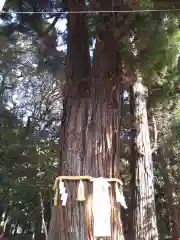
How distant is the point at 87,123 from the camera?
2.91 meters

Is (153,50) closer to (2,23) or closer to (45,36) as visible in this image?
(45,36)

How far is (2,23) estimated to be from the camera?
3.85 m

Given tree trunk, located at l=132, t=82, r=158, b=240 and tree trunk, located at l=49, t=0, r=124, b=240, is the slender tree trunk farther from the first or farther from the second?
tree trunk, located at l=49, t=0, r=124, b=240

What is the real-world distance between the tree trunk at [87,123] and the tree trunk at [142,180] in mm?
2067

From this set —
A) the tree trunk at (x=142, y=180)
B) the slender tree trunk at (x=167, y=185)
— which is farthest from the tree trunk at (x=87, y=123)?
the slender tree trunk at (x=167, y=185)

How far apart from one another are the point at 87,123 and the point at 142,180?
89.4 inches

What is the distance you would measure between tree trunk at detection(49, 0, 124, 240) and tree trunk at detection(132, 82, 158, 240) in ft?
6.78

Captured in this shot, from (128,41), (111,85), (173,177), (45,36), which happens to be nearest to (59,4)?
(45,36)

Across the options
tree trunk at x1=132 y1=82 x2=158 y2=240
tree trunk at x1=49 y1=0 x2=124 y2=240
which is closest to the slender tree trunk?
tree trunk at x1=132 y1=82 x2=158 y2=240

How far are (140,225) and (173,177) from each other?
424cm

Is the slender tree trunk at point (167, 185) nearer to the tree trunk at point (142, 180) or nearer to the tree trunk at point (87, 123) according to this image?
the tree trunk at point (142, 180)

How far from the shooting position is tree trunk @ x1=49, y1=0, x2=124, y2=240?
258 centimetres

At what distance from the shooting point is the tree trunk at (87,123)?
2.58 m

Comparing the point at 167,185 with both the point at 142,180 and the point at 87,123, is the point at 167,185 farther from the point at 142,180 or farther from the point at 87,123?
the point at 87,123
